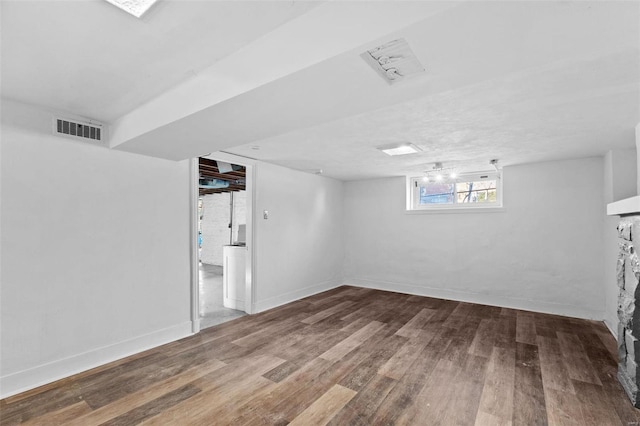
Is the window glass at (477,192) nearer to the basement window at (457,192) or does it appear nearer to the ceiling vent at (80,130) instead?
the basement window at (457,192)

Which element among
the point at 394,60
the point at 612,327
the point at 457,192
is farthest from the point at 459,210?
the point at 394,60

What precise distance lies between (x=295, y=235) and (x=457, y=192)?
296 cm

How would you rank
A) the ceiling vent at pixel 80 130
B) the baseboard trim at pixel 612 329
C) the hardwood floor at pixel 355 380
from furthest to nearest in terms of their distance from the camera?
the baseboard trim at pixel 612 329 → the ceiling vent at pixel 80 130 → the hardwood floor at pixel 355 380

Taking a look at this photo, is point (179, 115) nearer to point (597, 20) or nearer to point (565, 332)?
point (597, 20)

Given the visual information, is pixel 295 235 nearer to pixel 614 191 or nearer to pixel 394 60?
pixel 394 60

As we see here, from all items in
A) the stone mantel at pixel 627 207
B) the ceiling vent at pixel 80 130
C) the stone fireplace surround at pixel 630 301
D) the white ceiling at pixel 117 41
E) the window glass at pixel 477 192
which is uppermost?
Answer: the white ceiling at pixel 117 41

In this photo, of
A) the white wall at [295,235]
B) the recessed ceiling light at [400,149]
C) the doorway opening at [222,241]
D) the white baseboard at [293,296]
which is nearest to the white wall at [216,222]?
the doorway opening at [222,241]

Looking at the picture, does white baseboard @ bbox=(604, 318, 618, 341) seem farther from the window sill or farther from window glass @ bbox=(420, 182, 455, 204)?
window glass @ bbox=(420, 182, 455, 204)

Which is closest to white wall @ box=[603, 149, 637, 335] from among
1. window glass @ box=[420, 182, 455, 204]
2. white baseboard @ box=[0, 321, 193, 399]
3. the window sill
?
the window sill

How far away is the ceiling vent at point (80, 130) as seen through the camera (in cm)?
250

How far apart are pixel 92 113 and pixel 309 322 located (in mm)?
3219

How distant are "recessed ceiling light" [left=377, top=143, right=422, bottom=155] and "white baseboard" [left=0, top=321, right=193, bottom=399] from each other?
3.14 meters

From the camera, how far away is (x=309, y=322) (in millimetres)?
3910

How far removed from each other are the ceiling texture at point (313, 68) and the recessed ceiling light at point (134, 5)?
0.04 meters
